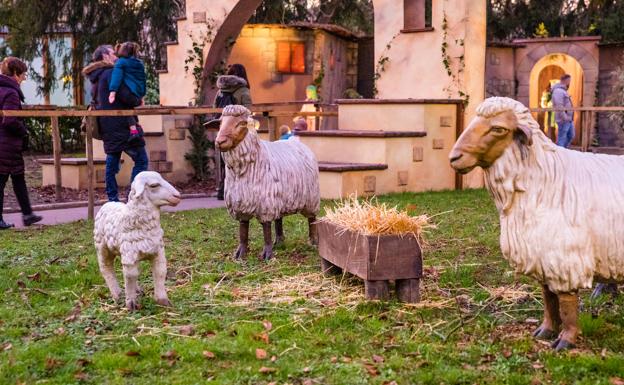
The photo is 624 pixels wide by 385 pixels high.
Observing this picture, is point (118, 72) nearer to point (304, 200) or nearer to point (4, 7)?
point (304, 200)

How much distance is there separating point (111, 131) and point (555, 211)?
6135 millimetres

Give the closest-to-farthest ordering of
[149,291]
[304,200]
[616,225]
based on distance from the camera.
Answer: [616,225], [149,291], [304,200]

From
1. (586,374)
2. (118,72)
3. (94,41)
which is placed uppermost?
(94,41)

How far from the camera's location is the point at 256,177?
6324 millimetres

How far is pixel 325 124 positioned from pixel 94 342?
44.4ft

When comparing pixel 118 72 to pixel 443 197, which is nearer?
pixel 118 72

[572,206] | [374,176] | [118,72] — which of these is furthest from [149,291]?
[374,176]

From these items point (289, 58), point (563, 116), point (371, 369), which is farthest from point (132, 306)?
point (289, 58)

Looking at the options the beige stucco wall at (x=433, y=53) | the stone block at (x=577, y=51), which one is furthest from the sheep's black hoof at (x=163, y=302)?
the stone block at (x=577, y=51)

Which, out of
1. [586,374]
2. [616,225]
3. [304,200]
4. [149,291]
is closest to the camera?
[586,374]

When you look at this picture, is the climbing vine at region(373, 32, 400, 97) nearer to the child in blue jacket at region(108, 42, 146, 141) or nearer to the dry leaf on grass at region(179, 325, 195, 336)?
the child in blue jacket at region(108, 42, 146, 141)

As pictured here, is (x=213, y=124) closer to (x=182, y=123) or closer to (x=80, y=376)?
(x=80, y=376)

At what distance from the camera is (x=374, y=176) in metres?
10.6

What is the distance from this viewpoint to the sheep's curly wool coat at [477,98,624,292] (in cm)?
396
